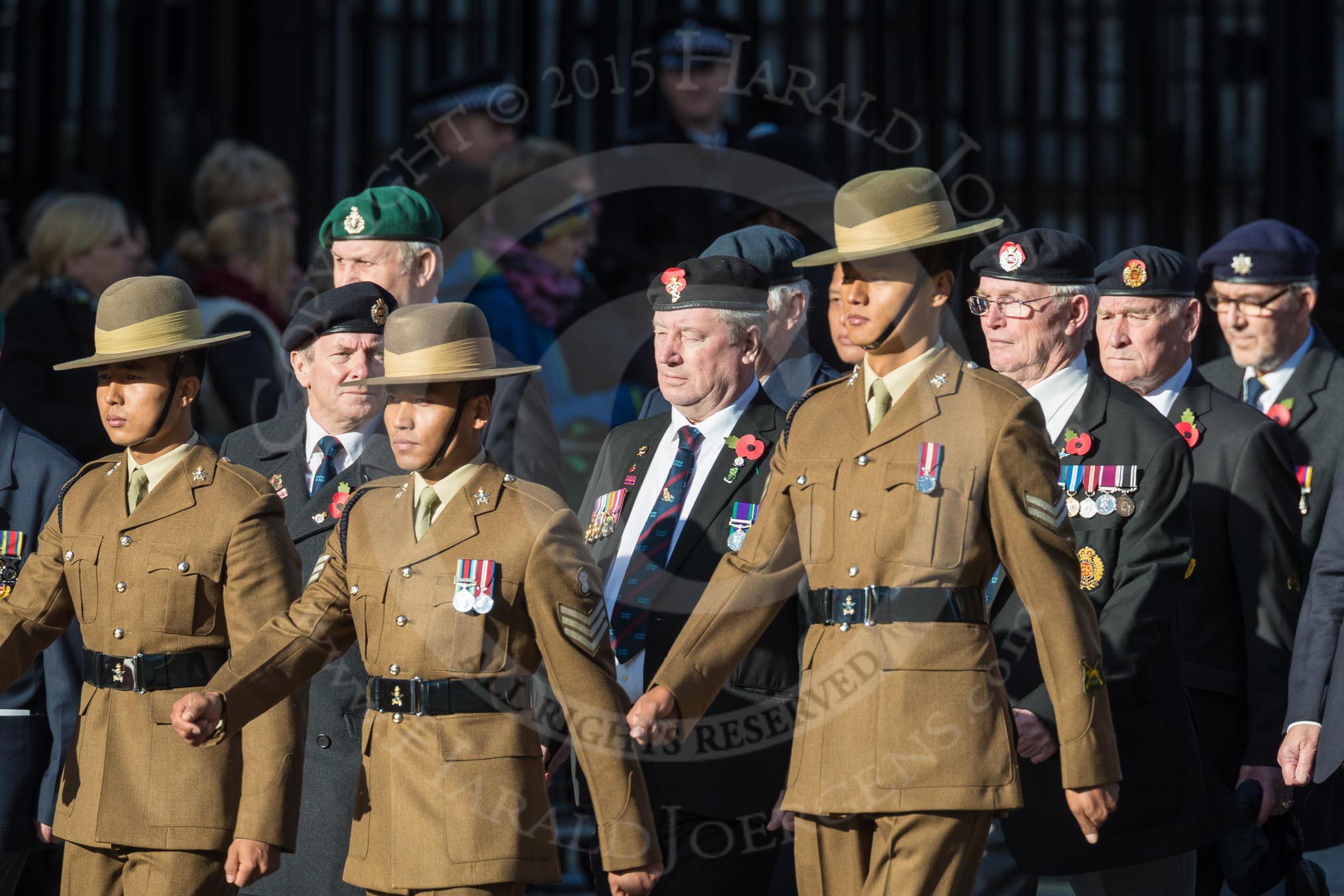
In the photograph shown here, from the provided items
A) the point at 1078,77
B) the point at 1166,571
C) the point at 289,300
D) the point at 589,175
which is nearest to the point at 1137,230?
the point at 1078,77

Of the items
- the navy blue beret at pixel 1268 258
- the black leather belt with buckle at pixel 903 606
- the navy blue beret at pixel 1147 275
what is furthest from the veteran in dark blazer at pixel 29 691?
the navy blue beret at pixel 1268 258

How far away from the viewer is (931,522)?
3768mm

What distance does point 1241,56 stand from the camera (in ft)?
26.7

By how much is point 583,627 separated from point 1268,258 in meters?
2.90

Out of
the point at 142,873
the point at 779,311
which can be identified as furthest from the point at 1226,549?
the point at 142,873

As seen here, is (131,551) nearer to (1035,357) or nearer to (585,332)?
(1035,357)

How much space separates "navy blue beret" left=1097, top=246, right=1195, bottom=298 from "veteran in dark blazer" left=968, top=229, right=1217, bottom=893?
46 centimetres

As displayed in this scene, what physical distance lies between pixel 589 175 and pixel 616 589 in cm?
332

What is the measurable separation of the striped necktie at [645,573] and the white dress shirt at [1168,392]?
1.25 meters

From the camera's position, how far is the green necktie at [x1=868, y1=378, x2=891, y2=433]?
12.8 feet

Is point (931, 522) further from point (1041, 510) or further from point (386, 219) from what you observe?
point (386, 219)

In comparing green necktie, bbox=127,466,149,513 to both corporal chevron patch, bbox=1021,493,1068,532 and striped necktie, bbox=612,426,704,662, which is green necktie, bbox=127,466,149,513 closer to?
striped necktie, bbox=612,426,704,662

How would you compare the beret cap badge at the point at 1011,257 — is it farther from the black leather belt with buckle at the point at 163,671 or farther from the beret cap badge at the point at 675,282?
the black leather belt with buckle at the point at 163,671

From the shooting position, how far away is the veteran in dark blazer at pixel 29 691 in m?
4.81
